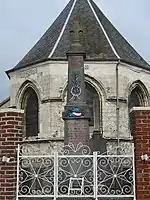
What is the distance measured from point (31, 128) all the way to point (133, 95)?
569 cm

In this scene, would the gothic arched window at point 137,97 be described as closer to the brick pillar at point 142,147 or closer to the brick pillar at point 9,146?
the brick pillar at point 142,147

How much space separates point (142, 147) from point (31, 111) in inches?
626

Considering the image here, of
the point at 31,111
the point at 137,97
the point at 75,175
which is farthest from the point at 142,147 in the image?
the point at 137,97

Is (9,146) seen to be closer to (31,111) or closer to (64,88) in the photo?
(64,88)

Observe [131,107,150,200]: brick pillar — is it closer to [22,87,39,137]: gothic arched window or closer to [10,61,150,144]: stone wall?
[10,61,150,144]: stone wall

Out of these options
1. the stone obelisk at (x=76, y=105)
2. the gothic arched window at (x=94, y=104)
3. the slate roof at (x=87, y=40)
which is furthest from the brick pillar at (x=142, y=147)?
the slate roof at (x=87, y=40)

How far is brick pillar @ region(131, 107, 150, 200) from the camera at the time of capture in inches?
236

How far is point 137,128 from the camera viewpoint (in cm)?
621

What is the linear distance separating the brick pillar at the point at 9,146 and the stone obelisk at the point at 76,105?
5.28 metres

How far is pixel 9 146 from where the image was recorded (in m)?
6.31

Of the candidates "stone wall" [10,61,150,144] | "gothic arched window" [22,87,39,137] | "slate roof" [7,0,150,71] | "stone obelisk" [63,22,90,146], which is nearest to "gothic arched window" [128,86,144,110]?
"stone wall" [10,61,150,144]

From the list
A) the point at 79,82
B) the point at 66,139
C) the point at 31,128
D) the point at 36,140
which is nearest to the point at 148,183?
the point at 66,139

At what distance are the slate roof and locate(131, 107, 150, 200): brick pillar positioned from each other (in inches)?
585

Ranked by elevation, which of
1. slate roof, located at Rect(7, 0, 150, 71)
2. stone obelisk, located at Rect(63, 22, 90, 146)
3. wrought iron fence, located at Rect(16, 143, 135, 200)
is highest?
slate roof, located at Rect(7, 0, 150, 71)
